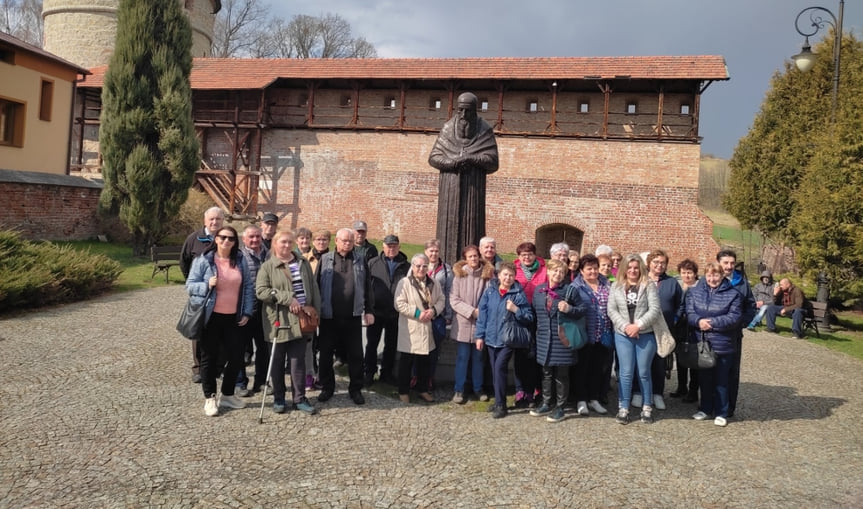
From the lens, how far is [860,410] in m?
5.30

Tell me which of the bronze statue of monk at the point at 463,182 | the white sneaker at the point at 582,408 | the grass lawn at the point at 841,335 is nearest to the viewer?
the white sneaker at the point at 582,408

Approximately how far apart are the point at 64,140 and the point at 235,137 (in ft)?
21.6

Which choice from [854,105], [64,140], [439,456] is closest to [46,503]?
[439,456]

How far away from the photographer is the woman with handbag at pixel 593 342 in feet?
15.1

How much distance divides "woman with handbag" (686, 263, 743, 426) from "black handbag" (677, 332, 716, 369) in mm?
51

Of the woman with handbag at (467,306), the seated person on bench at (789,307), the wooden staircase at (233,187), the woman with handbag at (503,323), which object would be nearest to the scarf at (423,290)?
the woman with handbag at (467,306)

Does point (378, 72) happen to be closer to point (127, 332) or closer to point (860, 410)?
point (127, 332)

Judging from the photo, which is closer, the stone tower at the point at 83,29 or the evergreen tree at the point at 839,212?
the evergreen tree at the point at 839,212

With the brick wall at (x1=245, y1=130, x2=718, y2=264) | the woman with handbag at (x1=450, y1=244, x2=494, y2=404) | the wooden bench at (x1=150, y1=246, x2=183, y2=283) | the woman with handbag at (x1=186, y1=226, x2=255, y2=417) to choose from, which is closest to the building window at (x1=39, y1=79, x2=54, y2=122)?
the brick wall at (x1=245, y1=130, x2=718, y2=264)

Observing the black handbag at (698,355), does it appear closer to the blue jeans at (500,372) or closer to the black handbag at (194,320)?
the blue jeans at (500,372)

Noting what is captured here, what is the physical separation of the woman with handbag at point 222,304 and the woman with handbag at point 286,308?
0.15m

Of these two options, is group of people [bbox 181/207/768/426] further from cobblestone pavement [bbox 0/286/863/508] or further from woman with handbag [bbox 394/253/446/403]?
cobblestone pavement [bbox 0/286/863/508]

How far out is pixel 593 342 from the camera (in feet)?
15.1

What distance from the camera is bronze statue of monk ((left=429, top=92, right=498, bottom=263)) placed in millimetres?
5281
